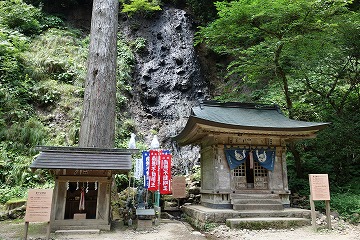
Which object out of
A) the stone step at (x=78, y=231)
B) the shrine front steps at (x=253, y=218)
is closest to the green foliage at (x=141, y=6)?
the shrine front steps at (x=253, y=218)

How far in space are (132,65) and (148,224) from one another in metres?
13.6

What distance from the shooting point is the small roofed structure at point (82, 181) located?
6.49 meters

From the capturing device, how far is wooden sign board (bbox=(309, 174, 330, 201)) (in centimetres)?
683

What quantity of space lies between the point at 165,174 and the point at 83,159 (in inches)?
101

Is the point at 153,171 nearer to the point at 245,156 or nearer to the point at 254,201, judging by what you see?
the point at 245,156

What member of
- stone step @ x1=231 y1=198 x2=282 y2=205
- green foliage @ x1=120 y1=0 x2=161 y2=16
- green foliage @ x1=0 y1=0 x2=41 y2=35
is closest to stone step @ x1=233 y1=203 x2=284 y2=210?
stone step @ x1=231 y1=198 x2=282 y2=205

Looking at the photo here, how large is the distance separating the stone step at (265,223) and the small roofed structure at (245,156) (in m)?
Result: 0.94

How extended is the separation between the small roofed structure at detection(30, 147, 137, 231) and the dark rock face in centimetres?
766

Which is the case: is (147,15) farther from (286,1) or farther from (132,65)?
(286,1)

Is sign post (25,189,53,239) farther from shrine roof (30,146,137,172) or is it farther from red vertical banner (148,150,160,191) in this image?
red vertical banner (148,150,160,191)

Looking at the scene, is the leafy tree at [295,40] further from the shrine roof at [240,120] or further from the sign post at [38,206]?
the sign post at [38,206]

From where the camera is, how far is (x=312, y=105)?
12430 mm

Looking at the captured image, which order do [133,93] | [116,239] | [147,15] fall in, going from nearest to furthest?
[116,239] → [133,93] → [147,15]

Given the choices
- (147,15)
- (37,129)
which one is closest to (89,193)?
(37,129)
